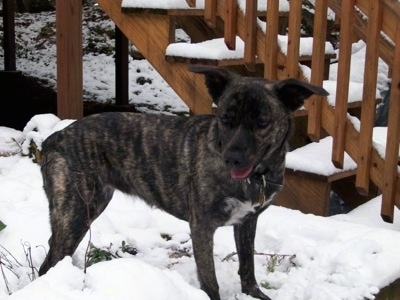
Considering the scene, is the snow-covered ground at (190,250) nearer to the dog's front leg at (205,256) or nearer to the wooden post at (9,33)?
the dog's front leg at (205,256)

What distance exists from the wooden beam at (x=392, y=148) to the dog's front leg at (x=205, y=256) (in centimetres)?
152

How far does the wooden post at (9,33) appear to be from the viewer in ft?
37.0

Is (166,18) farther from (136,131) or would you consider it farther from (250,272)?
(250,272)

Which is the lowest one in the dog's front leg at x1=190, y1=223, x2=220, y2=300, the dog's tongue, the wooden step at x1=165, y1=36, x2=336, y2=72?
the dog's front leg at x1=190, y1=223, x2=220, y2=300

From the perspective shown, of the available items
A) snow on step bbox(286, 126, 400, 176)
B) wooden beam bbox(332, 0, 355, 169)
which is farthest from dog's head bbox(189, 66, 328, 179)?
snow on step bbox(286, 126, 400, 176)

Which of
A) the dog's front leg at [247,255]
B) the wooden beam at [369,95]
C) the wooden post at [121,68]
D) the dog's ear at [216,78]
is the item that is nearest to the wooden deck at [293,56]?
the wooden beam at [369,95]

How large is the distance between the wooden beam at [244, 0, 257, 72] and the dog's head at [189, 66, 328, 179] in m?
1.68

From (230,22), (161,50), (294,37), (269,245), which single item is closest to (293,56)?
(294,37)

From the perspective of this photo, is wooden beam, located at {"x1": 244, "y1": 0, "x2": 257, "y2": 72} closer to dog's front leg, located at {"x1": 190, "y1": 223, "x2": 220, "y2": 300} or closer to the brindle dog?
the brindle dog

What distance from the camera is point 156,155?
3.77 metres

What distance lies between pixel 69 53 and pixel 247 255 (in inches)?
124

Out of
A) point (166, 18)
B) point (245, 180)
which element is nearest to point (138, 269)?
point (245, 180)

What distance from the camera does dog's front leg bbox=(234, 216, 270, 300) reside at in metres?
3.81

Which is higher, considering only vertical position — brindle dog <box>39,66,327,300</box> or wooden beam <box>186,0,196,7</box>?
wooden beam <box>186,0,196,7</box>
